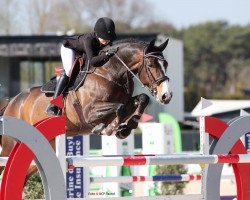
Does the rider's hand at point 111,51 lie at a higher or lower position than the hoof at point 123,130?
higher

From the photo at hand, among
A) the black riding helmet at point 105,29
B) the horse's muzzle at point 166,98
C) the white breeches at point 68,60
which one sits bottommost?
the horse's muzzle at point 166,98

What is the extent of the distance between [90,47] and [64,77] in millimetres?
447

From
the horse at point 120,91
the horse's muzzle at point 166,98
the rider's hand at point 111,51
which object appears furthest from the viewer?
the rider's hand at point 111,51

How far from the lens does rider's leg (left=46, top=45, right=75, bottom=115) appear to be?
6.56 meters

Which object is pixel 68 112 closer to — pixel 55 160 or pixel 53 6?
pixel 55 160

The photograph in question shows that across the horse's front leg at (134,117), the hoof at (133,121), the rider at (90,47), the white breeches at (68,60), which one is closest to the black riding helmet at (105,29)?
the rider at (90,47)

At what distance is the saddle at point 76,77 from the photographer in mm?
6578

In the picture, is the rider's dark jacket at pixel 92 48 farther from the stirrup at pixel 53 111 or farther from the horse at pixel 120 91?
the stirrup at pixel 53 111

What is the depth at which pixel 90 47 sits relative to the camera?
6.36m

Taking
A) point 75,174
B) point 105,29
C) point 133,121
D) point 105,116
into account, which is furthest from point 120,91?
point 75,174

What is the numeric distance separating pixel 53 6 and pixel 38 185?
118 ft

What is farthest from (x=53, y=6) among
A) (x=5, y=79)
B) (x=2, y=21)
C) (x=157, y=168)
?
(x=157, y=168)

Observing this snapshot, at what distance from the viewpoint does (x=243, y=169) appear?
5.03m

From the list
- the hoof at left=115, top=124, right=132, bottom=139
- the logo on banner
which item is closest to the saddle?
the logo on banner
